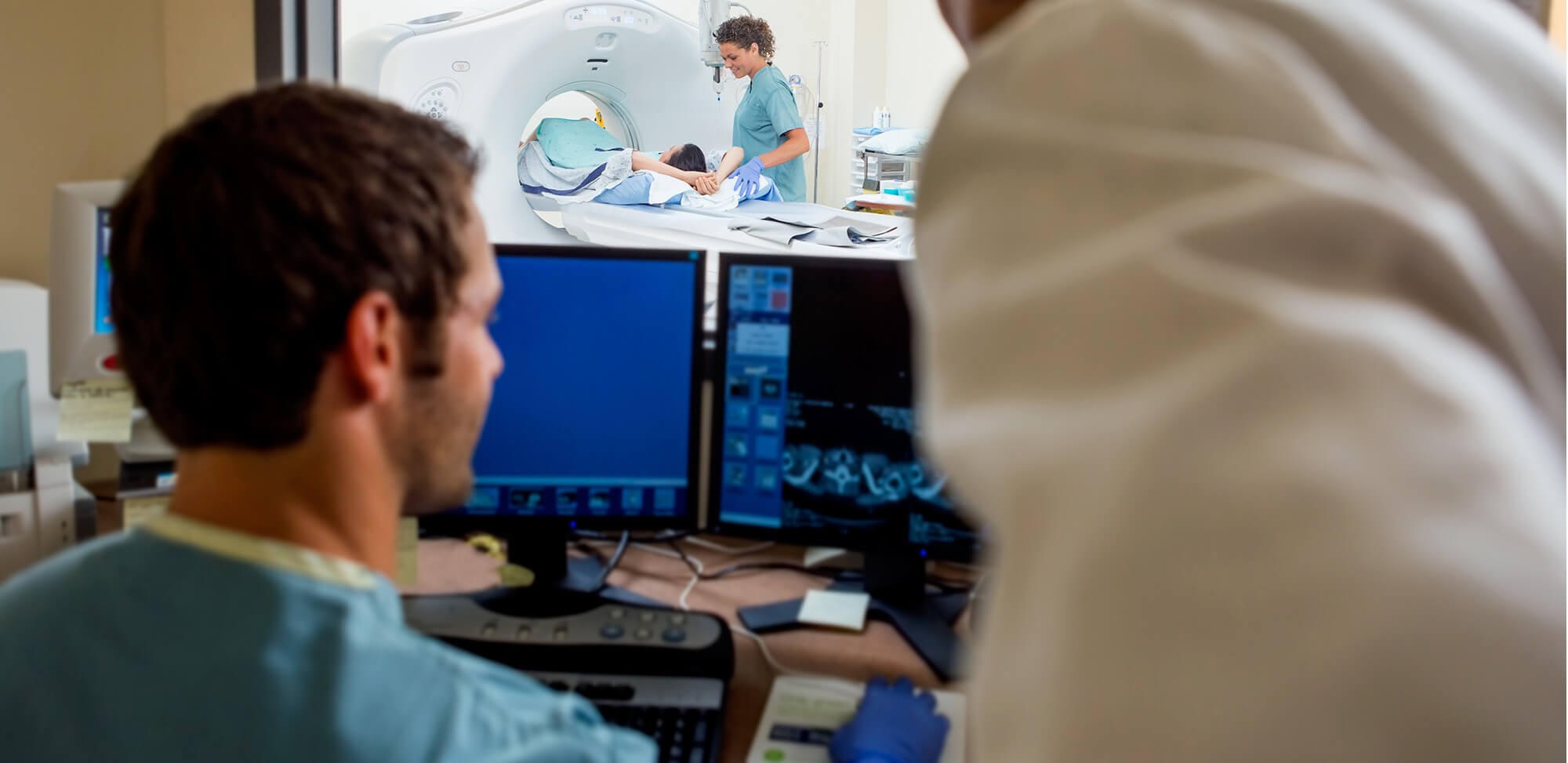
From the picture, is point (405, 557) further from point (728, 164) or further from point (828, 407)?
point (728, 164)

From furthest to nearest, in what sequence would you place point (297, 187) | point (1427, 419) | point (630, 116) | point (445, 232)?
point (630, 116), point (445, 232), point (297, 187), point (1427, 419)

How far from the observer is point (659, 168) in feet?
10.7

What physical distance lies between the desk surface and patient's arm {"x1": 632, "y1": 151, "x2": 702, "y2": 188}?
69.9 inches

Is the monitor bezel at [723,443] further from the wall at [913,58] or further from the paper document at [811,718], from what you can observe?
the wall at [913,58]

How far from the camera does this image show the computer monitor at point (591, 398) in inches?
55.3

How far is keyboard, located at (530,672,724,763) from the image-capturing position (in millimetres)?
1109

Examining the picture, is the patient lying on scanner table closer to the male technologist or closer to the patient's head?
the patient's head

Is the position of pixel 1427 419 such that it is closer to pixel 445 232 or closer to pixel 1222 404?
pixel 1222 404

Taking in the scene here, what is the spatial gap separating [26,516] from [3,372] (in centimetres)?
22

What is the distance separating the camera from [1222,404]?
1.02ft

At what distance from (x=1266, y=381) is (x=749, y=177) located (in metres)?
3.24

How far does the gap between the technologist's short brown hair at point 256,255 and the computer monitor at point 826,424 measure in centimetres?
61

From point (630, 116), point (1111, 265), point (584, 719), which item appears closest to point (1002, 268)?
point (1111, 265)

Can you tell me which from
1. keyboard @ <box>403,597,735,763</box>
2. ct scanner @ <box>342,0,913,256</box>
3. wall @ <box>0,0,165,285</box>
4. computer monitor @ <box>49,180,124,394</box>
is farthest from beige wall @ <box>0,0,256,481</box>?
keyboard @ <box>403,597,735,763</box>
